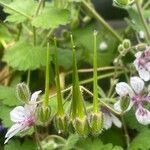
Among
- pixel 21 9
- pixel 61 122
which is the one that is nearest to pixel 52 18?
pixel 21 9

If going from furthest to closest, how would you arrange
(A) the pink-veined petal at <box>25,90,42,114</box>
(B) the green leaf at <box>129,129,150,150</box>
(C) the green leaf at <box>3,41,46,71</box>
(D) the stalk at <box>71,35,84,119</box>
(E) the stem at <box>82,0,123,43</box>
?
(E) the stem at <box>82,0,123,43</box>
(C) the green leaf at <box>3,41,46,71</box>
(B) the green leaf at <box>129,129,150,150</box>
(A) the pink-veined petal at <box>25,90,42,114</box>
(D) the stalk at <box>71,35,84,119</box>

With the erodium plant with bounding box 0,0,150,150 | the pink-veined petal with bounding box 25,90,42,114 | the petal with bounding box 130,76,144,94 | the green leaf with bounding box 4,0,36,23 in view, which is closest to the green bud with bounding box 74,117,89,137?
the erodium plant with bounding box 0,0,150,150

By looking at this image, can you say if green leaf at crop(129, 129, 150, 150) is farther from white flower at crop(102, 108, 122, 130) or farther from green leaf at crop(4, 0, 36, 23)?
green leaf at crop(4, 0, 36, 23)

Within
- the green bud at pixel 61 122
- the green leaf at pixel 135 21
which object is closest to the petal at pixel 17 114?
the green bud at pixel 61 122

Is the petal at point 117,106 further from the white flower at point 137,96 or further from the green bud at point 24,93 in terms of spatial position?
the green bud at point 24,93

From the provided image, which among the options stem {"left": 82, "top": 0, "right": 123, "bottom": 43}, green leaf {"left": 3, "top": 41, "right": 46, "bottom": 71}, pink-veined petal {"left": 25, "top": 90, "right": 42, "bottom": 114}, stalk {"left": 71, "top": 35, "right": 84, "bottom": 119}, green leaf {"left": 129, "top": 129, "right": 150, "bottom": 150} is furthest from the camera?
stem {"left": 82, "top": 0, "right": 123, "bottom": 43}

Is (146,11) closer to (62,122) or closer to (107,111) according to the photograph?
(107,111)

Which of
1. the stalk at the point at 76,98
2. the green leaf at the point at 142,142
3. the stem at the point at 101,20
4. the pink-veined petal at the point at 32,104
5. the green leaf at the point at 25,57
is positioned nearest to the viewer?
the stalk at the point at 76,98
